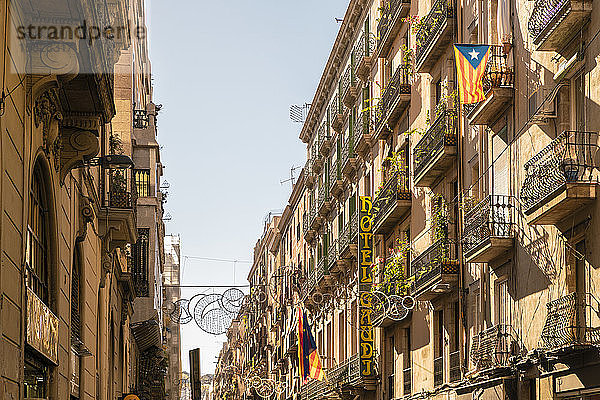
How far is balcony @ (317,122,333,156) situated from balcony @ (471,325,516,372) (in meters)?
26.0

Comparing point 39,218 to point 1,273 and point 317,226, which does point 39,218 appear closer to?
point 1,273

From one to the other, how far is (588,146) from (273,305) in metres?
62.9

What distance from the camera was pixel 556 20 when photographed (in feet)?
55.7

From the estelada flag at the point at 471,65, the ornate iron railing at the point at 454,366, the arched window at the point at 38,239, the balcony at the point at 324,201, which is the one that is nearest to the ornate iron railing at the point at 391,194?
the ornate iron railing at the point at 454,366

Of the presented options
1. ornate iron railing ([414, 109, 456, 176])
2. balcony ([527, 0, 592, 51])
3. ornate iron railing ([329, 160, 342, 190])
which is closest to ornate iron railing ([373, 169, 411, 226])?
ornate iron railing ([414, 109, 456, 176])

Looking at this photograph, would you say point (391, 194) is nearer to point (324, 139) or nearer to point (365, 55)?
point (365, 55)

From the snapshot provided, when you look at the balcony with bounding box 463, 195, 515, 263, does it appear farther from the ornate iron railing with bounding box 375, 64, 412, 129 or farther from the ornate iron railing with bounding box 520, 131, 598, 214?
the ornate iron railing with bounding box 375, 64, 412, 129

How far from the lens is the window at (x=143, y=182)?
47.3 metres

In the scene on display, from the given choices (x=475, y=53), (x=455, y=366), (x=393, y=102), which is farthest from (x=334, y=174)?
(x=475, y=53)

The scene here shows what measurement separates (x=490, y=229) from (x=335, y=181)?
74.8ft

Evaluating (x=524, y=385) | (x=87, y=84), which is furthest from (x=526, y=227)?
(x=87, y=84)

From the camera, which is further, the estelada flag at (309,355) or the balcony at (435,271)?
the estelada flag at (309,355)

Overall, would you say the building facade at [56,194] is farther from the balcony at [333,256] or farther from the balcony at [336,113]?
the balcony at [336,113]

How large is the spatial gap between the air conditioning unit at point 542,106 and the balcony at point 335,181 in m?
23.9
